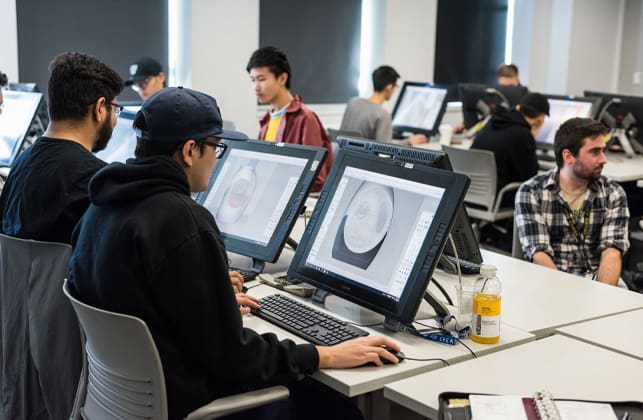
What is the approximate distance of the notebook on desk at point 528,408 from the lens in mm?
1513

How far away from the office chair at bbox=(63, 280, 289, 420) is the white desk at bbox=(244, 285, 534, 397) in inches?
5.4

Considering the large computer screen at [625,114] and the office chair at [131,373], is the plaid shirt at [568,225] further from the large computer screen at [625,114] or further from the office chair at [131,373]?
the large computer screen at [625,114]

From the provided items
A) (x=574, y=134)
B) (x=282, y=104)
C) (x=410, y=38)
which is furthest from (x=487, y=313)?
(x=410, y=38)

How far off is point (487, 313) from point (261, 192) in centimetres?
92

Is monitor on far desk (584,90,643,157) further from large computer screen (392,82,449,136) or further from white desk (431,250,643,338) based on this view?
white desk (431,250,643,338)

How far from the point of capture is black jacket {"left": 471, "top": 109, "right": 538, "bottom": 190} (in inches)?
194

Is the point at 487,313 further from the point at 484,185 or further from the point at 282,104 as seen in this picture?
the point at 484,185

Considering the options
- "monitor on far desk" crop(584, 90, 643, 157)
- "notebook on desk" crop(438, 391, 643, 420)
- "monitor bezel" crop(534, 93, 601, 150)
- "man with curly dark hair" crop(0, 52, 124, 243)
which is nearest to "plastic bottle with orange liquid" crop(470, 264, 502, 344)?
"notebook on desk" crop(438, 391, 643, 420)

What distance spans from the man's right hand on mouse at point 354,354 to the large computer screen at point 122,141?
1810mm

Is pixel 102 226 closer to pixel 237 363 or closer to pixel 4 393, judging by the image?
pixel 237 363

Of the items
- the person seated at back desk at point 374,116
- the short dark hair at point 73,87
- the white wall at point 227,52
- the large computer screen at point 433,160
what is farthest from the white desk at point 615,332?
the white wall at point 227,52

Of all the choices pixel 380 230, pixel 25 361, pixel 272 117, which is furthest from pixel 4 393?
pixel 272 117

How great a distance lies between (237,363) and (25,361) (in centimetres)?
92

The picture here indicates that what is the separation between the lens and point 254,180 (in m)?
2.63
